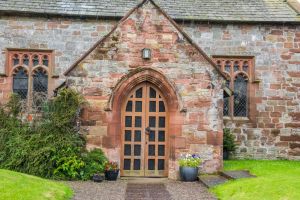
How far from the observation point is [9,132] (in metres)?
14.0

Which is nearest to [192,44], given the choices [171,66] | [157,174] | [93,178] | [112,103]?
[171,66]

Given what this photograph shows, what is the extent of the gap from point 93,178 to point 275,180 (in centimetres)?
542

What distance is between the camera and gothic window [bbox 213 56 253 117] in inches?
709

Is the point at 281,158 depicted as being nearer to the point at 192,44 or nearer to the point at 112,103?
the point at 192,44

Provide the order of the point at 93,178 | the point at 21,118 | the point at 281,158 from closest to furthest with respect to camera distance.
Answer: the point at 93,178 → the point at 21,118 → the point at 281,158

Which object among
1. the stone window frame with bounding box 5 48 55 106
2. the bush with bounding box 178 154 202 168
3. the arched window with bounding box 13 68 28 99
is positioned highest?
the stone window frame with bounding box 5 48 55 106

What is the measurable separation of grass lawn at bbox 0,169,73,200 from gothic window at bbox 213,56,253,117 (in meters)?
9.65

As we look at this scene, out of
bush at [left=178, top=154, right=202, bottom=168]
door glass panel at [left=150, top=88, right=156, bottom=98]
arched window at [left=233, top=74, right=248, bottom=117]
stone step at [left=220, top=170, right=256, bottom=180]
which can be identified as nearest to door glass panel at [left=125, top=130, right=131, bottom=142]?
door glass panel at [left=150, top=88, right=156, bottom=98]

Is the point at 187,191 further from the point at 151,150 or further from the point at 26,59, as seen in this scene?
the point at 26,59

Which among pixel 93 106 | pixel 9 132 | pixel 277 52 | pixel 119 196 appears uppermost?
pixel 277 52

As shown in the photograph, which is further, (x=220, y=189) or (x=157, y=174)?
(x=157, y=174)

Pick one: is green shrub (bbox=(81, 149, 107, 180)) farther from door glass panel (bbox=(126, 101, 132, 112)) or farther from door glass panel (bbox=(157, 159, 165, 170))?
door glass panel (bbox=(157, 159, 165, 170))

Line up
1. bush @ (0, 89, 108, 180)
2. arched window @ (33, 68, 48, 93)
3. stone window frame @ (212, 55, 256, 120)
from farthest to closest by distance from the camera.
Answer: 1. stone window frame @ (212, 55, 256, 120)
2. arched window @ (33, 68, 48, 93)
3. bush @ (0, 89, 108, 180)

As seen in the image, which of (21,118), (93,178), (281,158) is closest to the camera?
(93,178)
